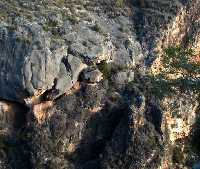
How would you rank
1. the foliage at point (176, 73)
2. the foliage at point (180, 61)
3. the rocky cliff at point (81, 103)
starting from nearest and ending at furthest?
the rocky cliff at point (81, 103) < the foliage at point (176, 73) < the foliage at point (180, 61)

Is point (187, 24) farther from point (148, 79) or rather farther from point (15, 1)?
point (15, 1)

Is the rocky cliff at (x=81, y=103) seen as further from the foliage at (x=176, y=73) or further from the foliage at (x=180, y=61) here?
the foliage at (x=180, y=61)

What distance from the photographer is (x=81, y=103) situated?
1742 inches

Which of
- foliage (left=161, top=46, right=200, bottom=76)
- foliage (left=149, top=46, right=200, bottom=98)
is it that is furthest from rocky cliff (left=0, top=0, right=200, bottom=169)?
foliage (left=161, top=46, right=200, bottom=76)

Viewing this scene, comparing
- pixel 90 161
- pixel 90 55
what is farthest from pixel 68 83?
pixel 90 161

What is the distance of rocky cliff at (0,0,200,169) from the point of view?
42.8 m

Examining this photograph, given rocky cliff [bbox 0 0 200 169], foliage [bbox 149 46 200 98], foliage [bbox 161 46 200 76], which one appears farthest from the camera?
foliage [bbox 161 46 200 76]

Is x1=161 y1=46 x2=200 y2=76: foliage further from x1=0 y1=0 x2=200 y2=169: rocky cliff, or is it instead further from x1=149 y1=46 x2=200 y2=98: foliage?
x1=0 y1=0 x2=200 y2=169: rocky cliff

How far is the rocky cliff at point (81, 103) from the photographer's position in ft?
141

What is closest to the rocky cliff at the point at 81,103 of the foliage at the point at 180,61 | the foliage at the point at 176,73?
the foliage at the point at 176,73

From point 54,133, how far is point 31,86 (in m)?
3.56

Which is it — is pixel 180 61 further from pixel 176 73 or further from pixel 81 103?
pixel 81 103

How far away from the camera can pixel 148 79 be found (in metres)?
45.9

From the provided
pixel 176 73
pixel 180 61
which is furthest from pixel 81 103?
pixel 180 61
